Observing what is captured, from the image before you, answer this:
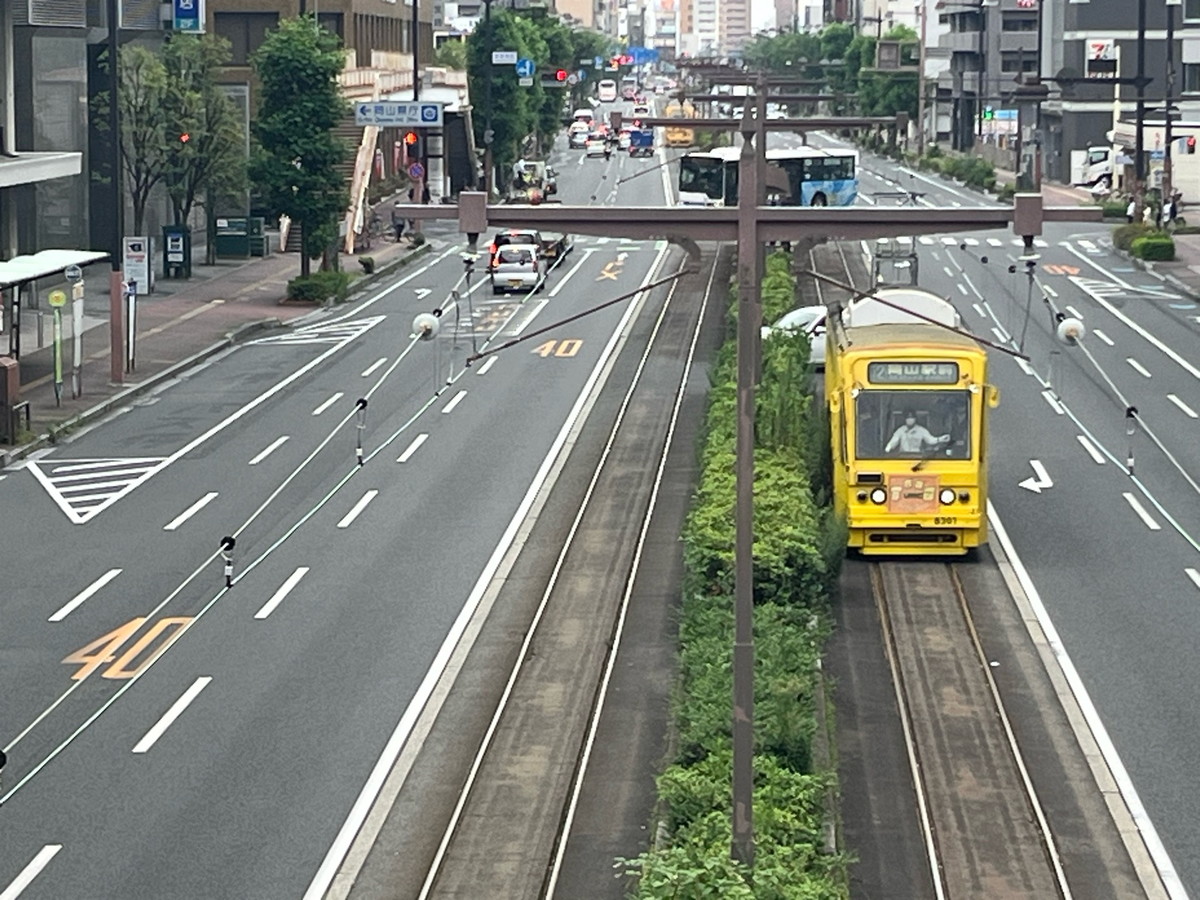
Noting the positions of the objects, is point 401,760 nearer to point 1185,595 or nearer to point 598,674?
point 598,674

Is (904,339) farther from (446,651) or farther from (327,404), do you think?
(327,404)

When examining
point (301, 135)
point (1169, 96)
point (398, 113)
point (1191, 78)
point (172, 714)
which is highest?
point (1191, 78)

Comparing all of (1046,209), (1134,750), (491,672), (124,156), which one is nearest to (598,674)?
(491,672)

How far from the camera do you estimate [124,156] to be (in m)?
65.2

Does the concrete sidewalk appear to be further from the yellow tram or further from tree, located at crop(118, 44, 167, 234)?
the yellow tram

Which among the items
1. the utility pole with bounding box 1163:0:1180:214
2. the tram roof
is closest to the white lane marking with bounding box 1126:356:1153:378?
the tram roof

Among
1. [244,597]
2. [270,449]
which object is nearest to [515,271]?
[270,449]

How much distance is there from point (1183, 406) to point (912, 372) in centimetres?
1540

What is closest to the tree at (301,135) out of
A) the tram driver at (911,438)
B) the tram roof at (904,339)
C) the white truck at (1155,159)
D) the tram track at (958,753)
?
the tram roof at (904,339)

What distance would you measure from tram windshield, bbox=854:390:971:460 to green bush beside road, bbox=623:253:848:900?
106 cm

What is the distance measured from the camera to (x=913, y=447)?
96.9ft

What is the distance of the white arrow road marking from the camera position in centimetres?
3512

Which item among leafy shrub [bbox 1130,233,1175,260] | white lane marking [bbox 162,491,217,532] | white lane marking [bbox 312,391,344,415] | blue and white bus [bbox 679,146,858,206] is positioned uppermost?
blue and white bus [bbox 679,146,858,206]

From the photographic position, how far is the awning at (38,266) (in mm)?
42062
